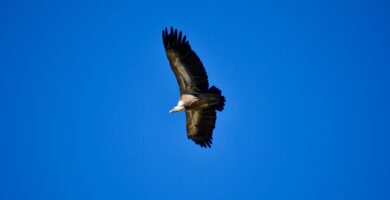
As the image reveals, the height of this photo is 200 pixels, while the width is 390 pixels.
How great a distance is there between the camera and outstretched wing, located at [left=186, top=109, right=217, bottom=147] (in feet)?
51.5

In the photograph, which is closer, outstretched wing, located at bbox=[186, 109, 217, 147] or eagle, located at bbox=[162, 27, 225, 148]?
eagle, located at bbox=[162, 27, 225, 148]

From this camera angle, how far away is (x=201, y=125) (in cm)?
1605

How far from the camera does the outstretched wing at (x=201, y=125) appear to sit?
619 inches

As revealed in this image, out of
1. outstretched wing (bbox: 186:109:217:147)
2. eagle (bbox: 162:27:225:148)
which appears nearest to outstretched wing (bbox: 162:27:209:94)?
eagle (bbox: 162:27:225:148)

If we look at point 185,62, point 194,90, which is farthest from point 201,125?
point 185,62

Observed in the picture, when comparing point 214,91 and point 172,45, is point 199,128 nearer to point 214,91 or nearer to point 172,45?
point 214,91

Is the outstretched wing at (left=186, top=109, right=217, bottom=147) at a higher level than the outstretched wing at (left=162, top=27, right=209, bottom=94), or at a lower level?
lower

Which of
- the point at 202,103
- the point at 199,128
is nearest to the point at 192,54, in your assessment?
the point at 202,103

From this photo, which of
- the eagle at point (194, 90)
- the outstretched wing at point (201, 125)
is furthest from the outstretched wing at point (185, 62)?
the outstretched wing at point (201, 125)

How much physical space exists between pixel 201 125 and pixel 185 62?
2528 mm

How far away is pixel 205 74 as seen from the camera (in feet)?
49.0

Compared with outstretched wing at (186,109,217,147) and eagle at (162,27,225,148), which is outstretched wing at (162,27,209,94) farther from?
outstretched wing at (186,109,217,147)

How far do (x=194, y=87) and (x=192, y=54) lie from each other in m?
1.26

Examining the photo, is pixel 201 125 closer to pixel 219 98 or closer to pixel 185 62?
pixel 219 98
